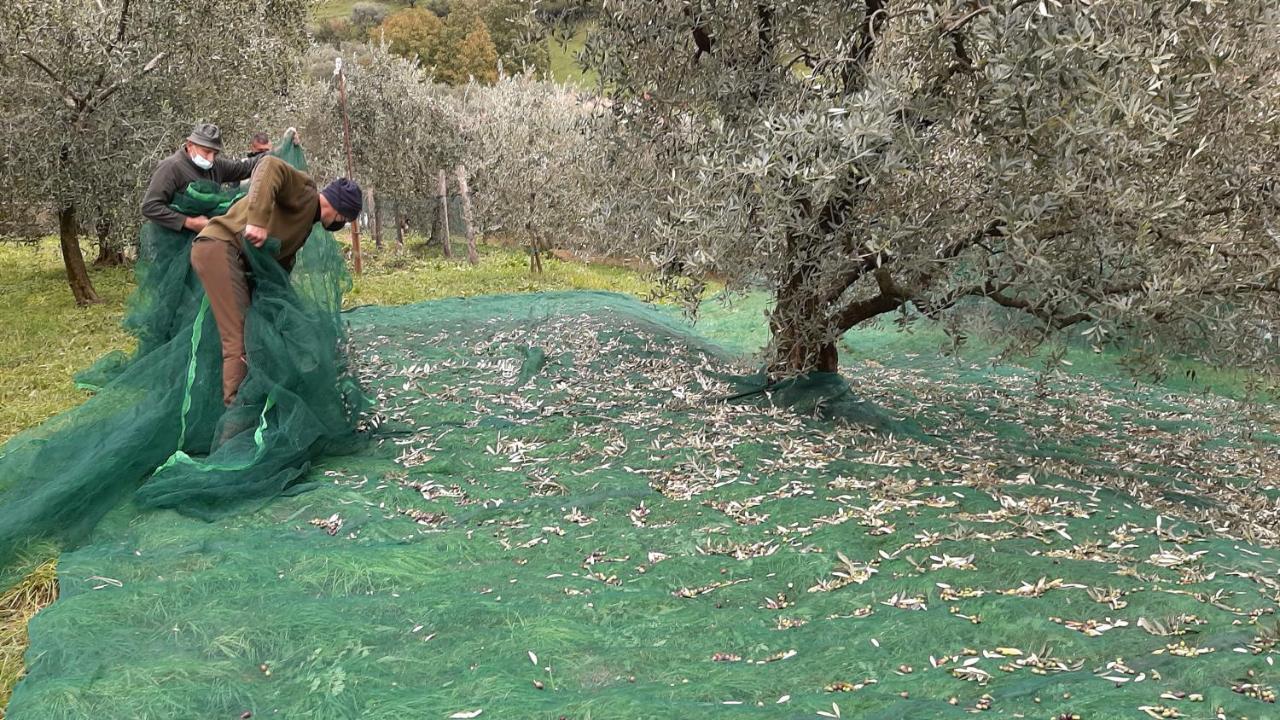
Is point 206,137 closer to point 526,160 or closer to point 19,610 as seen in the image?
point 19,610

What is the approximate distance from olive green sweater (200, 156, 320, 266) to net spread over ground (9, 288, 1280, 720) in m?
1.77

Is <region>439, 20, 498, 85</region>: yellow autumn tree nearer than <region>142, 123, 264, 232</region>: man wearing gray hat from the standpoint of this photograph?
No

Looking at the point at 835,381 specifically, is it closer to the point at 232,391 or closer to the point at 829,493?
the point at 829,493

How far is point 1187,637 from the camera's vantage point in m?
3.88

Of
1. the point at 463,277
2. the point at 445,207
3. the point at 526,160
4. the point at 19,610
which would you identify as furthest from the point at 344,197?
the point at 445,207

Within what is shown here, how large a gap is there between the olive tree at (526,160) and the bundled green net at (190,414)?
1127 centimetres

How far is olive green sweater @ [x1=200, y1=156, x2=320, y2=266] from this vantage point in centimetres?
636

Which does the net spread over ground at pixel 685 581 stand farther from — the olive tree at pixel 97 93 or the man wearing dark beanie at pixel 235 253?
the olive tree at pixel 97 93

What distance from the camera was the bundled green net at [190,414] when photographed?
5484mm

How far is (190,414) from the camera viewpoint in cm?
630

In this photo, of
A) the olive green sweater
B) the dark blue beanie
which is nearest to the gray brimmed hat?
the olive green sweater

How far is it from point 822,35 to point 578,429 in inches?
147

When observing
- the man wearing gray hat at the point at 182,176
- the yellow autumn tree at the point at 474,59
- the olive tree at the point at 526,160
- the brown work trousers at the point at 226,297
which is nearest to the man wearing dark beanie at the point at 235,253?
Result: the brown work trousers at the point at 226,297

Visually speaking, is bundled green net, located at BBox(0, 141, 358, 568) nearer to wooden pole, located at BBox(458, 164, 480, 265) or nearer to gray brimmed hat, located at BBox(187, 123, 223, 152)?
gray brimmed hat, located at BBox(187, 123, 223, 152)
